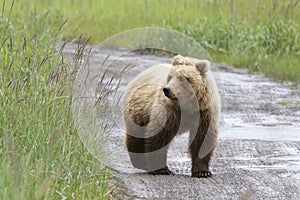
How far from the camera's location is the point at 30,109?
5.95 metres

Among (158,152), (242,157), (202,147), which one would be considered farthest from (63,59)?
(242,157)

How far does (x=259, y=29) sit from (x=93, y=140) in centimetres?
897

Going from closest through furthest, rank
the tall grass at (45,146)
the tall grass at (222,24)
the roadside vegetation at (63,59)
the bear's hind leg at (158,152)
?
the tall grass at (45,146) < the roadside vegetation at (63,59) < the bear's hind leg at (158,152) < the tall grass at (222,24)

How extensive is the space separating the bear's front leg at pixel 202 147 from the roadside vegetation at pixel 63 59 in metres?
0.84

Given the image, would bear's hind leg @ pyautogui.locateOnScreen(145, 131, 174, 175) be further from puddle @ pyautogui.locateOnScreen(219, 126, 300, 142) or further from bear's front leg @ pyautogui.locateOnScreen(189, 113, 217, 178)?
puddle @ pyautogui.locateOnScreen(219, 126, 300, 142)

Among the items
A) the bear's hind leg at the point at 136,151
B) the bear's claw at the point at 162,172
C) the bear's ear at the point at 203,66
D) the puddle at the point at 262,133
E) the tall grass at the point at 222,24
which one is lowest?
the tall grass at the point at 222,24

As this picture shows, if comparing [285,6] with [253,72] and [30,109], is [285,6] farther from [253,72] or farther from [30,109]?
[30,109]

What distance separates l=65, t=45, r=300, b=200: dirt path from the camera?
616cm

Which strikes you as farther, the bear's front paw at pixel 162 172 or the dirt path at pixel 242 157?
the bear's front paw at pixel 162 172

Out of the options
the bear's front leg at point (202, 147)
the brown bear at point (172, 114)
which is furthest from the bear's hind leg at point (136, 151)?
the bear's front leg at point (202, 147)

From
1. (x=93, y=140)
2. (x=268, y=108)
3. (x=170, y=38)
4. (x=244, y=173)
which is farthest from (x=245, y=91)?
(x=93, y=140)

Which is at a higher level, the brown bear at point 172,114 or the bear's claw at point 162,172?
the brown bear at point 172,114

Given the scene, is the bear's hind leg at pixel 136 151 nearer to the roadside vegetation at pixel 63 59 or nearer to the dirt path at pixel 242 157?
the dirt path at pixel 242 157

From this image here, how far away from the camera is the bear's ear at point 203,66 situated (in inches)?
249
